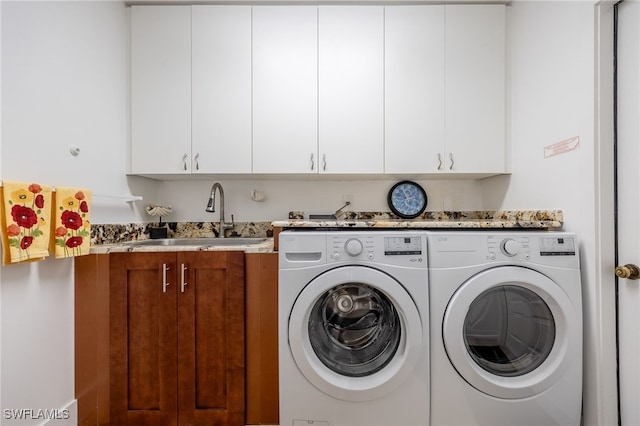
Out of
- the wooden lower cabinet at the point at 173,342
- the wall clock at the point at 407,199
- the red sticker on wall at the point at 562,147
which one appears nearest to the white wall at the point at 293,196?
the wall clock at the point at 407,199

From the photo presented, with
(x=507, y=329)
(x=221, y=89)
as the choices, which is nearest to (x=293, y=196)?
(x=221, y=89)

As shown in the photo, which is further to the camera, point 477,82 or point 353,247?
point 477,82

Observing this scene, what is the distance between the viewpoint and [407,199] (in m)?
2.05

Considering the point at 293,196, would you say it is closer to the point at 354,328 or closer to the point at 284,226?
the point at 284,226

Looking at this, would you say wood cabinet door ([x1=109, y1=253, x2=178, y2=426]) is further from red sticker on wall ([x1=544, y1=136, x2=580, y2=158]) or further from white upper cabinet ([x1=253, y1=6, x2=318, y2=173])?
red sticker on wall ([x1=544, y1=136, x2=580, y2=158])

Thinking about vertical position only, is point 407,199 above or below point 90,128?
below

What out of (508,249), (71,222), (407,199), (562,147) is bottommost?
(508,249)

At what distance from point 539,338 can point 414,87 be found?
1476 mm

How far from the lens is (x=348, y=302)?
4.24 ft

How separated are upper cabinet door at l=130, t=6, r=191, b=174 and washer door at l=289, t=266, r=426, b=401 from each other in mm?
1287

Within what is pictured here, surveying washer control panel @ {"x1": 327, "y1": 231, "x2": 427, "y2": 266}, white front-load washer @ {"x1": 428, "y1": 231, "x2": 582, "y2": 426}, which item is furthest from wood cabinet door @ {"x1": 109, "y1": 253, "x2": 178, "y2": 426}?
white front-load washer @ {"x1": 428, "y1": 231, "x2": 582, "y2": 426}

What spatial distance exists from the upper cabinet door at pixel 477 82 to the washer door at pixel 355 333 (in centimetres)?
108

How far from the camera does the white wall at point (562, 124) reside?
1200 millimetres

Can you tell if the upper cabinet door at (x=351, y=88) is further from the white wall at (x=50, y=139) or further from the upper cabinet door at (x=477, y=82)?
the white wall at (x=50, y=139)
